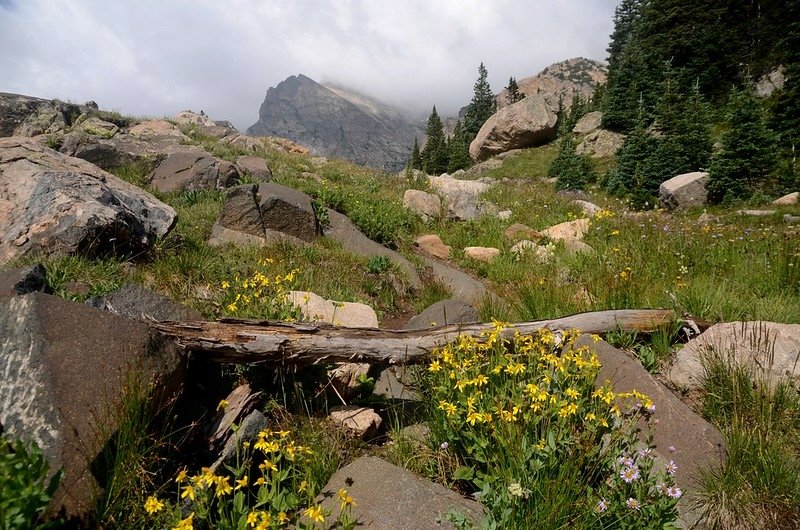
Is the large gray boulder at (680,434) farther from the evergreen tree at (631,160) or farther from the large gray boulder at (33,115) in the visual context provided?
the large gray boulder at (33,115)

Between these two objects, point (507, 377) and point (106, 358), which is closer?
point (106, 358)

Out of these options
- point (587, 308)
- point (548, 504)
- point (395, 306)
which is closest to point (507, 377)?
point (548, 504)

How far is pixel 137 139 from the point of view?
15156mm

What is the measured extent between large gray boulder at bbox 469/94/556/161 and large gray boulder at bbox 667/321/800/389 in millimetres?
39846

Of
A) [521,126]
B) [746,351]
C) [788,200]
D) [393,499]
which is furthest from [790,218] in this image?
[521,126]

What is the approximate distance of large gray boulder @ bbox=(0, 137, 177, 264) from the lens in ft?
17.7

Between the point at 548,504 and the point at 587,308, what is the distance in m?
3.37

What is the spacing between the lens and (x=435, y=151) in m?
64.0

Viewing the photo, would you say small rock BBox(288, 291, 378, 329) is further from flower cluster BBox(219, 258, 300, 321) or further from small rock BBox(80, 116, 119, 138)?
small rock BBox(80, 116, 119, 138)

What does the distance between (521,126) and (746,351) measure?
40.3 metres

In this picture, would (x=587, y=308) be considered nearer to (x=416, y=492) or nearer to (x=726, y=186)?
(x=416, y=492)

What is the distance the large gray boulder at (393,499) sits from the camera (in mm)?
2639

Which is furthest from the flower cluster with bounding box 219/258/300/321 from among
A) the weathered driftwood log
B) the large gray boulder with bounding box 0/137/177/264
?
the large gray boulder with bounding box 0/137/177/264

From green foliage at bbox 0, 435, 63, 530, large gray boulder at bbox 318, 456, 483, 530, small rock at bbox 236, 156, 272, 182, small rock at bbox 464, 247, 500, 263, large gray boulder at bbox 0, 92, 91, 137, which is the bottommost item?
large gray boulder at bbox 318, 456, 483, 530
